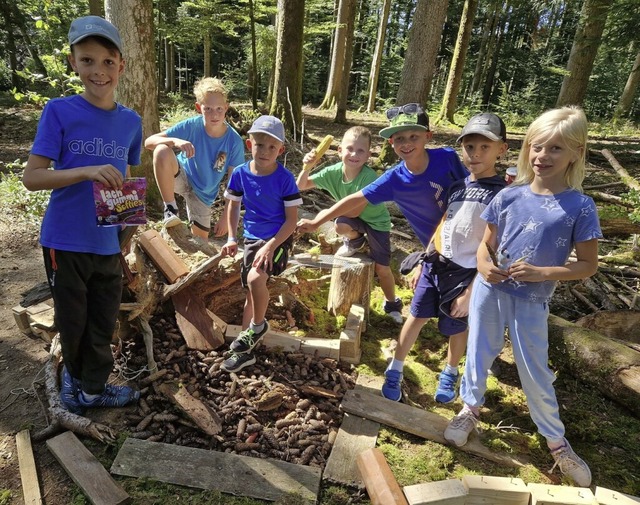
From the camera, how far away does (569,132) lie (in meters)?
2.31

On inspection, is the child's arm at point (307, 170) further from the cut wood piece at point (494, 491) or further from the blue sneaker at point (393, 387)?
the cut wood piece at point (494, 491)

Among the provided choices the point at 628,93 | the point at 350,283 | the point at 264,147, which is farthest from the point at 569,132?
the point at 628,93

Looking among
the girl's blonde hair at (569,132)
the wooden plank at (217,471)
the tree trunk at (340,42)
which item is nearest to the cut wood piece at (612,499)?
the wooden plank at (217,471)

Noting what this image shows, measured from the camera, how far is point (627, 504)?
2.18 meters

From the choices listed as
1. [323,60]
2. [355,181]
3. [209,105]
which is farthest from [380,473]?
[323,60]

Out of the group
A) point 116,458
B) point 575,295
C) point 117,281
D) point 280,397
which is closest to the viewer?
point 116,458

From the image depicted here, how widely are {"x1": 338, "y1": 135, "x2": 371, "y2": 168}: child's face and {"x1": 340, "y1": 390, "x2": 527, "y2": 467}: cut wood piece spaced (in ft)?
7.37

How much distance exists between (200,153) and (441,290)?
2.96 meters

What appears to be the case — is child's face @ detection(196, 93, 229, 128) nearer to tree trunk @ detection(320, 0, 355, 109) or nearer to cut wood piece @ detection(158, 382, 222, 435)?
cut wood piece @ detection(158, 382, 222, 435)

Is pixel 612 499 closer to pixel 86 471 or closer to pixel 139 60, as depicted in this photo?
pixel 86 471

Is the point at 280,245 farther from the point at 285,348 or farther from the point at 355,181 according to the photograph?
the point at 355,181

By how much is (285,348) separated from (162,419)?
1191 millimetres

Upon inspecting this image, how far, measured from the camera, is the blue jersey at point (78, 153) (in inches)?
92.6

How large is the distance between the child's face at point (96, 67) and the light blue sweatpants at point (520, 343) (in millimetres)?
2684
